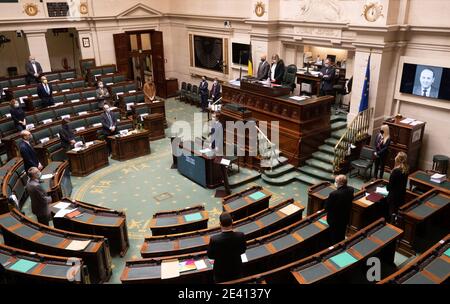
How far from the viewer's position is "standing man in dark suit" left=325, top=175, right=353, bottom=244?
19.3 ft

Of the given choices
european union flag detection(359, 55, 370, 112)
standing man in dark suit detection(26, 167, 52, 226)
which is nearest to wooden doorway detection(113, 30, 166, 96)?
european union flag detection(359, 55, 370, 112)

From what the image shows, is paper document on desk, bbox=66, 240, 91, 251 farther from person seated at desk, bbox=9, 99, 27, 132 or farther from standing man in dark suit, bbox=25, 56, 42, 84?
standing man in dark suit, bbox=25, 56, 42, 84

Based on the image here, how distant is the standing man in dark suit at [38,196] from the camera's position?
6930 mm

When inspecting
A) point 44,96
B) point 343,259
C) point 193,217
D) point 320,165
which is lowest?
point 320,165

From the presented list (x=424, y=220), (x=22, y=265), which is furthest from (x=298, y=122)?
(x=22, y=265)

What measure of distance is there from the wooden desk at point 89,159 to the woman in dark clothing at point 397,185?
789 cm

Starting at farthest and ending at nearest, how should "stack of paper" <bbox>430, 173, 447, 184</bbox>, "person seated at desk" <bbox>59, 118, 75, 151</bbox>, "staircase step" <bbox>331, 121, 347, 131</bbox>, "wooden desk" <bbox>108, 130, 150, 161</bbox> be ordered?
1. "wooden desk" <bbox>108, 130, 150, 161</bbox>
2. "staircase step" <bbox>331, 121, 347, 131</bbox>
3. "person seated at desk" <bbox>59, 118, 75, 151</bbox>
4. "stack of paper" <bbox>430, 173, 447, 184</bbox>

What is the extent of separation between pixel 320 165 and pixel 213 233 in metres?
5.03

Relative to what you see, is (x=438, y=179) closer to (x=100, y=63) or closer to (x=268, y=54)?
(x=268, y=54)

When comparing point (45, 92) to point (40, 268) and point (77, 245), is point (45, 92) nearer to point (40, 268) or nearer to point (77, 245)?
point (77, 245)

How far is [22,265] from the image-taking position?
550 centimetres

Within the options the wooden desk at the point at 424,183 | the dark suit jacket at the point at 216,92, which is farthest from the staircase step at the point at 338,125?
the dark suit jacket at the point at 216,92

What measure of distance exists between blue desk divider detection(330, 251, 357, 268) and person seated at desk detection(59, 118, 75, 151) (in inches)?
322

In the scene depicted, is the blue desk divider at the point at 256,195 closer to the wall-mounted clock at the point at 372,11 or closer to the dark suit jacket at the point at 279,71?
the dark suit jacket at the point at 279,71
